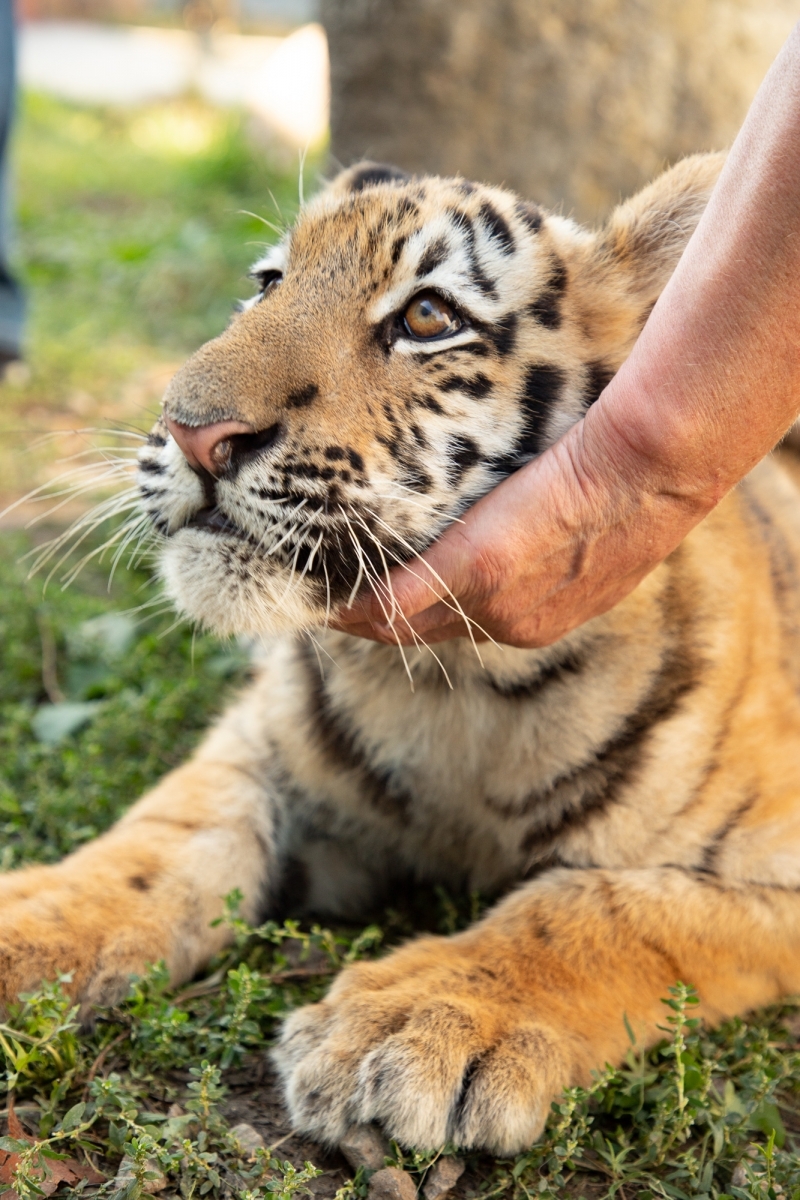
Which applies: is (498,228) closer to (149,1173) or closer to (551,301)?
(551,301)

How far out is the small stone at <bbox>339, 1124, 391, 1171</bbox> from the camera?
1.91m

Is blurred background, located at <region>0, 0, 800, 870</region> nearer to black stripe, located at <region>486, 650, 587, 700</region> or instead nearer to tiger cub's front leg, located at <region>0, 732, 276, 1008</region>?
tiger cub's front leg, located at <region>0, 732, 276, 1008</region>

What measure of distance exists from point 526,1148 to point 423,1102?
0.21 m

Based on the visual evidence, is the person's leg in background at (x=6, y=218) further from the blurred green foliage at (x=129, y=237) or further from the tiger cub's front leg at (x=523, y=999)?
the tiger cub's front leg at (x=523, y=999)

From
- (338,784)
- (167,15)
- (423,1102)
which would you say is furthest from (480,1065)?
(167,15)

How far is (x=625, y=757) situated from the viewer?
2.40 meters

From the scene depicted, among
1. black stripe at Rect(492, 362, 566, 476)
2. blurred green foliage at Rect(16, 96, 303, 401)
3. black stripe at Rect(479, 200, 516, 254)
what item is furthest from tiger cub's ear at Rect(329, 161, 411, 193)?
blurred green foliage at Rect(16, 96, 303, 401)

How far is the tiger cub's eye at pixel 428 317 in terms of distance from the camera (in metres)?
2.19

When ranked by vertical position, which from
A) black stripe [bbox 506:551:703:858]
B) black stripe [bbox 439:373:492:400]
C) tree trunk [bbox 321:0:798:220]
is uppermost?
tree trunk [bbox 321:0:798:220]

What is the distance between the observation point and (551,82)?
4.78 metres

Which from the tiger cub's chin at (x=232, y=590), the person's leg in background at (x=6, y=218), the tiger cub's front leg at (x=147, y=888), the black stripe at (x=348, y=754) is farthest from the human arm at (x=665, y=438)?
the person's leg in background at (x=6, y=218)

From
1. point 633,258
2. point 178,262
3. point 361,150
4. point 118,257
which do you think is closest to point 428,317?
point 633,258

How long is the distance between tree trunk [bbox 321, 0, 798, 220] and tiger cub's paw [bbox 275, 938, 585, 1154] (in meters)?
3.47

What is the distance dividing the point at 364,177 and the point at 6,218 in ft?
12.2
